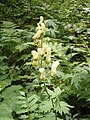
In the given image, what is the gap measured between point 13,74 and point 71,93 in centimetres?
71

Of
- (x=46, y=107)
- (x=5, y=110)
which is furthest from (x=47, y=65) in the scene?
(x=5, y=110)

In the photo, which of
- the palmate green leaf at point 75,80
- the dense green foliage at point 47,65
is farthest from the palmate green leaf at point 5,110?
the palmate green leaf at point 75,80

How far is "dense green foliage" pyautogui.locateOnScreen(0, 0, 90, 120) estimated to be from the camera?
6.44 ft

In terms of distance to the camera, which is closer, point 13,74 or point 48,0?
point 13,74

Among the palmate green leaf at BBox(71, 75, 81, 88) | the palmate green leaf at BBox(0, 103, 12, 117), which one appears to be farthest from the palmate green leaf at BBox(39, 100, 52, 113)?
the palmate green leaf at BBox(71, 75, 81, 88)

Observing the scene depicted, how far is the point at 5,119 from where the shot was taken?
5.94 ft

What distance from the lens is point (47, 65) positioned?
199 cm

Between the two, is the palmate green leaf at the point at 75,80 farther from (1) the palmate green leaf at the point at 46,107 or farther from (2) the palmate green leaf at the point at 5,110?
(2) the palmate green leaf at the point at 5,110

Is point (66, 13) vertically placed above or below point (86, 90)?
above

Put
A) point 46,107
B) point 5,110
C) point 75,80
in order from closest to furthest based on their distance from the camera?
point 46,107, point 5,110, point 75,80

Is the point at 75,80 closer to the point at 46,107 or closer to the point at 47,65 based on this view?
the point at 47,65

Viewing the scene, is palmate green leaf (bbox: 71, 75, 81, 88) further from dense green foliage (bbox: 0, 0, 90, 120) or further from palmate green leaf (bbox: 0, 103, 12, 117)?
palmate green leaf (bbox: 0, 103, 12, 117)

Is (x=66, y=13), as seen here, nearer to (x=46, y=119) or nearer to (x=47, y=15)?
(x=47, y=15)

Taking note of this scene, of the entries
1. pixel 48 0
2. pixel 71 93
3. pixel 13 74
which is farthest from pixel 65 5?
pixel 71 93
